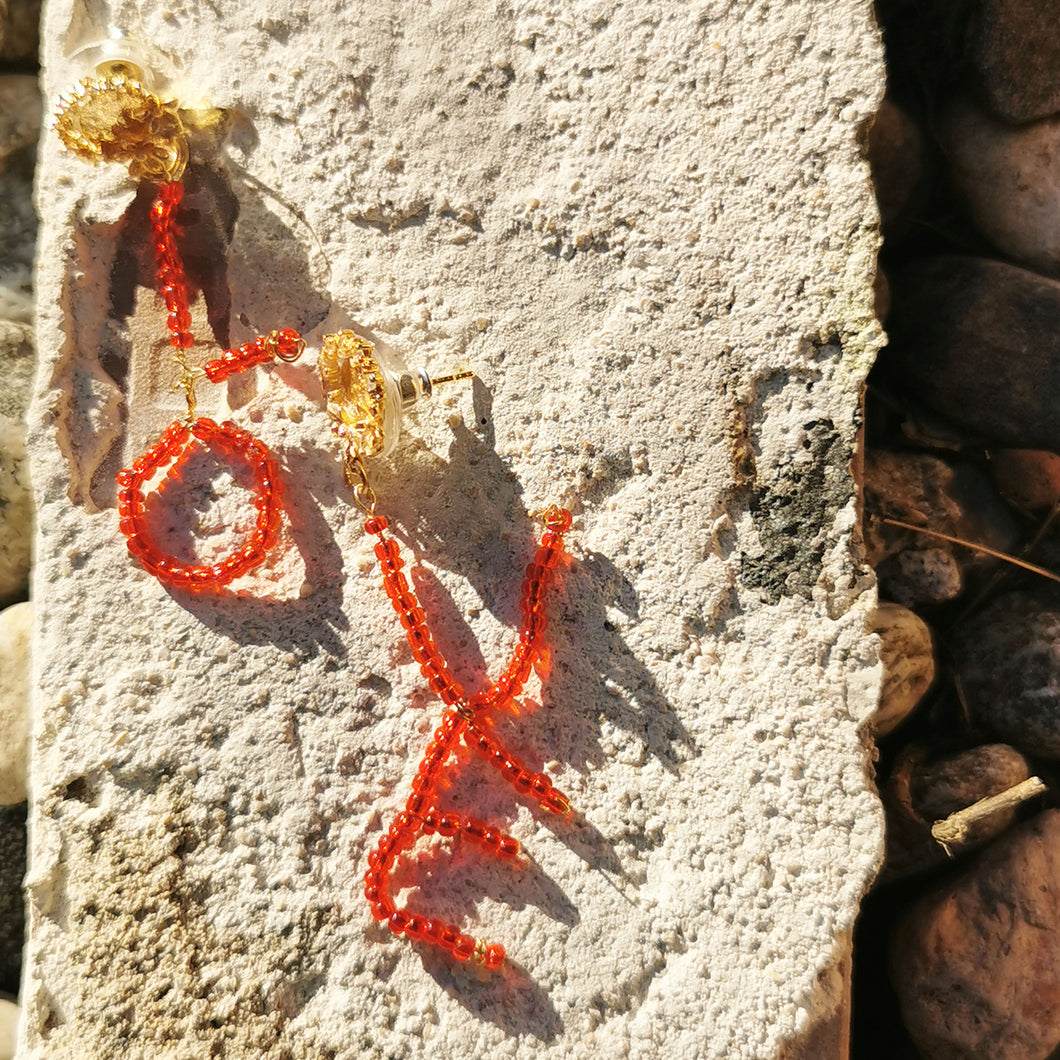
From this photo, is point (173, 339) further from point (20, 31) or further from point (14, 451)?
point (20, 31)

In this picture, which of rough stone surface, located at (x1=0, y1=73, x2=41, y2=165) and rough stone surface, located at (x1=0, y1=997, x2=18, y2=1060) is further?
rough stone surface, located at (x1=0, y1=73, x2=41, y2=165)

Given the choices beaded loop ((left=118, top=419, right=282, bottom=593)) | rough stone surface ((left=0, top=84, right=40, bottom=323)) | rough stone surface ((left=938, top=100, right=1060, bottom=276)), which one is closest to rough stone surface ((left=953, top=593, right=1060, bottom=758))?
rough stone surface ((left=938, top=100, right=1060, bottom=276))

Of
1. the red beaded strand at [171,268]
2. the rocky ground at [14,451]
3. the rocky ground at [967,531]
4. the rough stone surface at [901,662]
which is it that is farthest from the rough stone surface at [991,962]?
the red beaded strand at [171,268]

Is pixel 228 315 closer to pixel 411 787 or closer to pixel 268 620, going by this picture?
pixel 268 620

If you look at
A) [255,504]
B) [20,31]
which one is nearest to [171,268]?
[255,504]

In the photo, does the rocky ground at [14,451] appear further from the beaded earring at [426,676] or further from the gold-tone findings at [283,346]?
the beaded earring at [426,676]

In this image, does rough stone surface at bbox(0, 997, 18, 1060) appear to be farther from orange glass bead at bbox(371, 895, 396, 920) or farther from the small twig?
the small twig

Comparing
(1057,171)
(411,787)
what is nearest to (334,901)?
(411,787)
